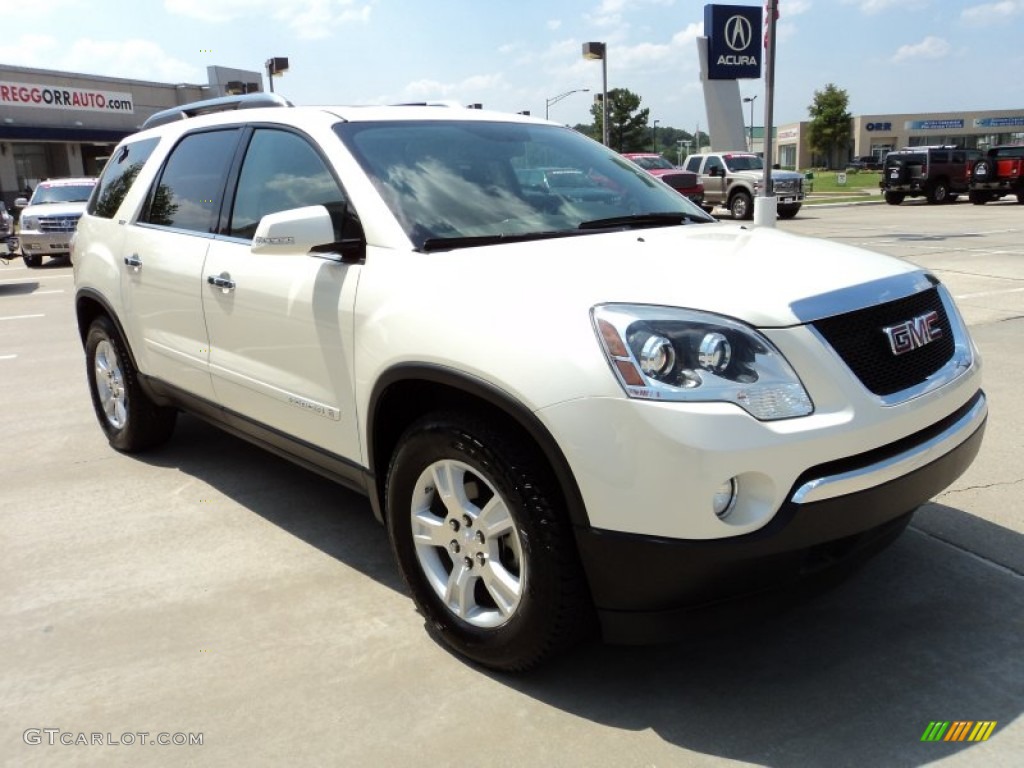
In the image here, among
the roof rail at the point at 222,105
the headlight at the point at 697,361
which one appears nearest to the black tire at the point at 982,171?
the roof rail at the point at 222,105

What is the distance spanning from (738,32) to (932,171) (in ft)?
32.1

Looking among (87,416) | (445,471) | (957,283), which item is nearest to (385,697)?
(445,471)

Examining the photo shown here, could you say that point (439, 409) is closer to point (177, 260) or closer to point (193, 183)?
point (177, 260)

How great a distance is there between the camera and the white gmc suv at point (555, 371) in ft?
7.58

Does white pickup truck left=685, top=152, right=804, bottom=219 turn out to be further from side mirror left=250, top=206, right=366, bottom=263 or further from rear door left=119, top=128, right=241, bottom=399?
side mirror left=250, top=206, right=366, bottom=263

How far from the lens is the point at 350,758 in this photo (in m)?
2.49

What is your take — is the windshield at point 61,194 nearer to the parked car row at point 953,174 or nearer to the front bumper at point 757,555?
the front bumper at point 757,555

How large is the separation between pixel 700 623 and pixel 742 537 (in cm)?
29

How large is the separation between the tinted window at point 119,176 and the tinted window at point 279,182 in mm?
1280

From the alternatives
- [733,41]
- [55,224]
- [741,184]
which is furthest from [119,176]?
[733,41]

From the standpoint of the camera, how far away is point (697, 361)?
7.69ft

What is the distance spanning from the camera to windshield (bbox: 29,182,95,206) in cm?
1862

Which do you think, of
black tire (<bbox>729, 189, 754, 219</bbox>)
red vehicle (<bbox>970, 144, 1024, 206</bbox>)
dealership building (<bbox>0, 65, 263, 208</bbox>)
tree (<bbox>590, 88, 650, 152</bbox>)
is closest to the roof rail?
black tire (<bbox>729, 189, 754, 219</bbox>)

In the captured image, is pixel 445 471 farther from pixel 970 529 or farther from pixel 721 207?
pixel 721 207
